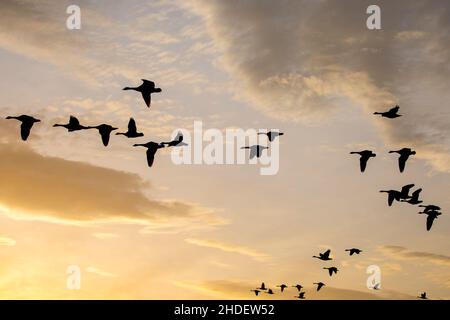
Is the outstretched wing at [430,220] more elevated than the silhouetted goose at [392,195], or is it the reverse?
the silhouetted goose at [392,195]

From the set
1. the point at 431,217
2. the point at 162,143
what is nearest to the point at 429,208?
the point at 431,217

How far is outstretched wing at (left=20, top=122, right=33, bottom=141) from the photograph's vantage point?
134 ft

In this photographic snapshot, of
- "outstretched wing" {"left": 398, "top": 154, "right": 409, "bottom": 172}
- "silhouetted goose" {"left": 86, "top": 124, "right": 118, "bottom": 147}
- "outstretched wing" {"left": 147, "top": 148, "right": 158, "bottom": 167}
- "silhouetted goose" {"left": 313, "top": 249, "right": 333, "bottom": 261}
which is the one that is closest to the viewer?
"silhouetted goose" {"left": 86, "top": 124, "right": 118, "bottom": 147}

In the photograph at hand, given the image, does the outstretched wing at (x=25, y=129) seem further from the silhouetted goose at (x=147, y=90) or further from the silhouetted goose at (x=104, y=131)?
the silhouetted goose at (x=147, y=90)

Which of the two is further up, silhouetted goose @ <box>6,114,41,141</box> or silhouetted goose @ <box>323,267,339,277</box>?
silhouetted goose @ <box>6,114,41,141</box>

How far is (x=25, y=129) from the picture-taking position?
136 feet

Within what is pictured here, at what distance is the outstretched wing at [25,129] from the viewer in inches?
1613

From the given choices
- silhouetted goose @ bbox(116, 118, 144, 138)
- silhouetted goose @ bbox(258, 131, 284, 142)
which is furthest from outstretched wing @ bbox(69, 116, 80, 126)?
silhouetted goose @ bbox(258, 131, 284, 142)

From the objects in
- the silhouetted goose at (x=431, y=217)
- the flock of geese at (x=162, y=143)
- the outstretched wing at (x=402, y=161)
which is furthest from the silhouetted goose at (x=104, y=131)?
the silhouetted goose at (x=431, y=217)

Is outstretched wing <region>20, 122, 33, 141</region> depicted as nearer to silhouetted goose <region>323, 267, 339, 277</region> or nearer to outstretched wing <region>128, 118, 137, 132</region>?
outstretched wing <region>128, 118, 137, 132</region>

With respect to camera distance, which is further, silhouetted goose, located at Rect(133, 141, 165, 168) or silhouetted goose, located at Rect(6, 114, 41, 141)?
silhouetted goose, located at Rect(133, 141, 165, 168)
